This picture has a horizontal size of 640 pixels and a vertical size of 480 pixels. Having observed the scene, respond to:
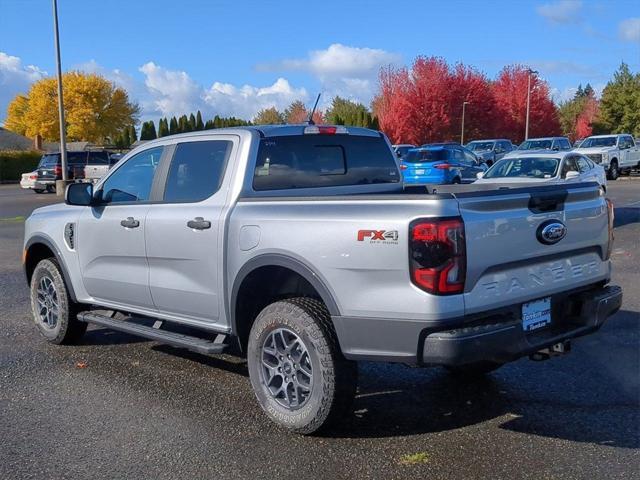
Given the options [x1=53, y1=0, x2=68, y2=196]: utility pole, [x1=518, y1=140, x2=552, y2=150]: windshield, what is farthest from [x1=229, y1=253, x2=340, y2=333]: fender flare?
[x1=518, y1=140, x2=552, y2=150]: windshield

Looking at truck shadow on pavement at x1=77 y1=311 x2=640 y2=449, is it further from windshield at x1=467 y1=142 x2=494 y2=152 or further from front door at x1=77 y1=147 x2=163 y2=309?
windshield at x1=467 y1=142 x2=494 y2=152

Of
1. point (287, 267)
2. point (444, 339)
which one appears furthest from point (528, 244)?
point (287, 267)

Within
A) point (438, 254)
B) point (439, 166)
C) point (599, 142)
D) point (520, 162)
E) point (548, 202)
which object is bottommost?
point (438, 254)

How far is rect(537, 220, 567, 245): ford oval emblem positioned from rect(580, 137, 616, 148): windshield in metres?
28.1

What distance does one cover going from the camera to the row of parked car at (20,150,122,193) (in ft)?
102

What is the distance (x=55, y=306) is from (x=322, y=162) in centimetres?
297

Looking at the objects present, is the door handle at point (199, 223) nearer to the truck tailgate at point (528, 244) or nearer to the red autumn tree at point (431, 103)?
the truck tailgate at point (528, 244)

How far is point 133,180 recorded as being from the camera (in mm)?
5785

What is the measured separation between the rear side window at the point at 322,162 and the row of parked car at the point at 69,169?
2670 centimetres

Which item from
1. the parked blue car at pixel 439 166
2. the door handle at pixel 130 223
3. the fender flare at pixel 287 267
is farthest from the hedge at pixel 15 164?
the fender flare at pixel 287 267

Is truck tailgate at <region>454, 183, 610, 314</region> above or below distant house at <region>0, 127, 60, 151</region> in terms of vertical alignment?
below

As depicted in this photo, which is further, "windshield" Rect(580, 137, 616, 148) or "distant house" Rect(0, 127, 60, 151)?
"distant house" Rect(0, 127, 60, 151)

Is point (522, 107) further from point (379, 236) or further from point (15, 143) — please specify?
point (379, 236)

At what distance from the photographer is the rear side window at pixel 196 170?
5023mm
